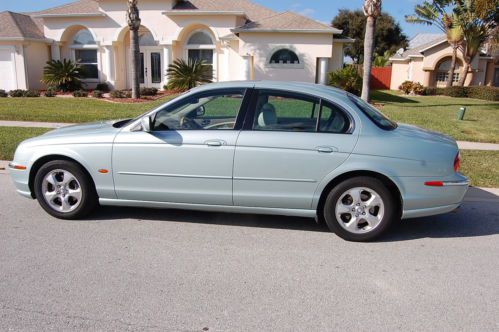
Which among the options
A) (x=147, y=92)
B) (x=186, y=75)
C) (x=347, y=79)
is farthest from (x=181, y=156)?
(x=147, y=92)

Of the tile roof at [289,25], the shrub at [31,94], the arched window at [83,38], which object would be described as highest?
the tile roof at [289,25]

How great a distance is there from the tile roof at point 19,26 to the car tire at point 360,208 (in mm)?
23303

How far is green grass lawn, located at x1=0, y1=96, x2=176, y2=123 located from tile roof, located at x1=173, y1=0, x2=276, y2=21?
7346 mm

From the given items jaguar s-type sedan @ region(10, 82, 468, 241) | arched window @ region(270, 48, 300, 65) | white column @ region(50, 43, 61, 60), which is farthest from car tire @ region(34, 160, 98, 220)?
white column @ region(50, 43, 61, 60)

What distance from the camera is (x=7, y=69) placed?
77.3 feet

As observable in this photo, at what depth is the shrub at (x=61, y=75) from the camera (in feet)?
72.4

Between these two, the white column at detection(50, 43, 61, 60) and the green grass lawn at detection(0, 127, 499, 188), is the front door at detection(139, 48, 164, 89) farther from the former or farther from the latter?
the green grass lawn at detection(0, 127, 499, 188)

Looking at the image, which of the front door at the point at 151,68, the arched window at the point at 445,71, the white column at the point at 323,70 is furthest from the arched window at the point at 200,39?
the arched window at the point at 445,71

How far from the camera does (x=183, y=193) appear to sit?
4.89 m

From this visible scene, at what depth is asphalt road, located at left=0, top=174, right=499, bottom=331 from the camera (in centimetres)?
322

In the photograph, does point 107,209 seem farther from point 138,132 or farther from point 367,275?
point 367,275

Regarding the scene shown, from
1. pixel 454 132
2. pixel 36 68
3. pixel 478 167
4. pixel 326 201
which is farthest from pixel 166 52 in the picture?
pixel 326 201

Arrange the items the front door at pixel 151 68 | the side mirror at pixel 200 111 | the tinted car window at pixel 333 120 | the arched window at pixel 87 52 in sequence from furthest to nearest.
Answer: the front door at pixel 151 68
the arched window at pixel 87 52
the side mirror at pixel 200 111
the tinted car window at pixel 333 120

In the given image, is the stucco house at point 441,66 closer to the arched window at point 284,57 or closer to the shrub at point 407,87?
the shrub at point 407,87
